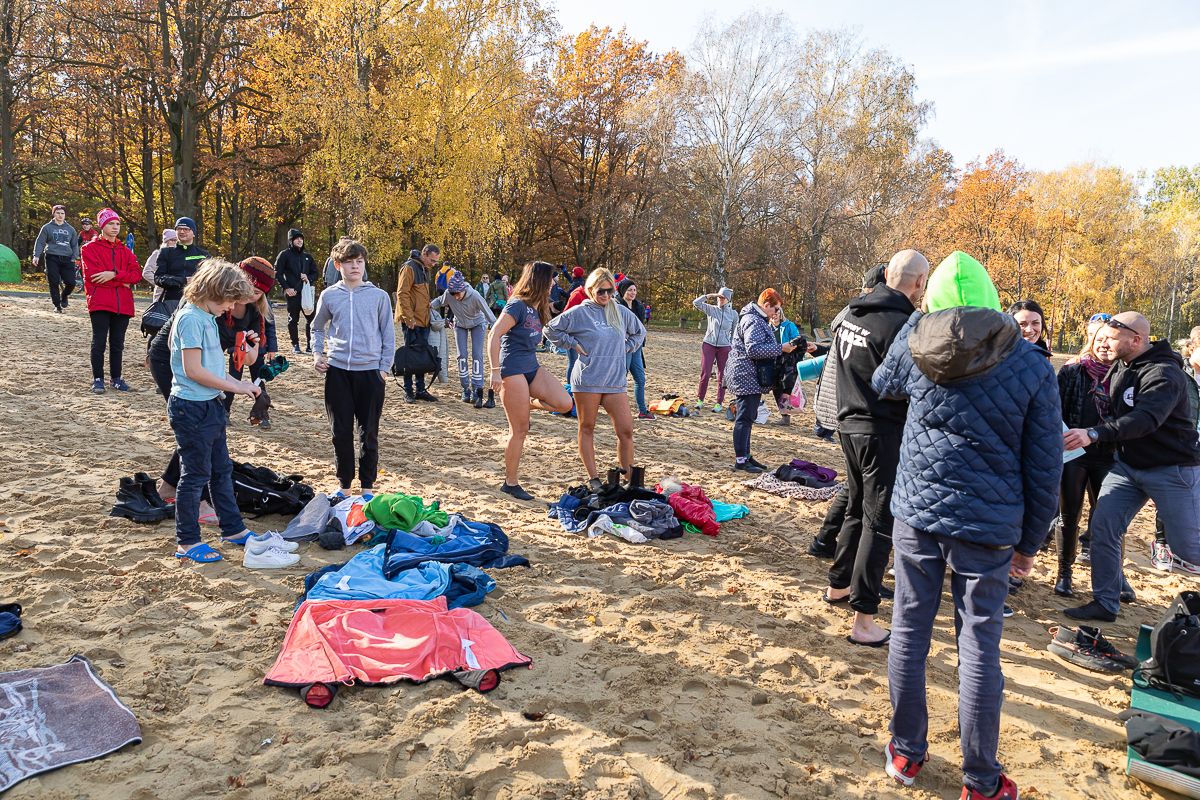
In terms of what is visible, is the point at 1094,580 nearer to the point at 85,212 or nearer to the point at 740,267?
the point at 740,267

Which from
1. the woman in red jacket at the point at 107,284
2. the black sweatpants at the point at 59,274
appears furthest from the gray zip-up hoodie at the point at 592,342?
Answer: the black sweatpants at the point at 59,274

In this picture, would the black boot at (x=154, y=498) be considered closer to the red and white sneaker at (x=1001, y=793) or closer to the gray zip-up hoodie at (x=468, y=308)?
the gray zip-up hoodie at (x=468, y=308)

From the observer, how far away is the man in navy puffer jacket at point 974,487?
8.16ft

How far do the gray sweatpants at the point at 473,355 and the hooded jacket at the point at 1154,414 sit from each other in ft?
25.6

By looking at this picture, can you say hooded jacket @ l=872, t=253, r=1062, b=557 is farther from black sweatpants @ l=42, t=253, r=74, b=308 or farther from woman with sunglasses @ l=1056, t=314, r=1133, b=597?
black sweatpants @ l=42, t=253, r=74, b=308

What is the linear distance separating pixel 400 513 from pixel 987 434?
388cm

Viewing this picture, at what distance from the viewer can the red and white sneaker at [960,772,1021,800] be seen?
8.45 ft

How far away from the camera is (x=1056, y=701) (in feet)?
11.4

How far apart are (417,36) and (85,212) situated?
22464 millimetres

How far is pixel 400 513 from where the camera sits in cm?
501

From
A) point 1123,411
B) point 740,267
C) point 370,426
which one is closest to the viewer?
point 1123,411

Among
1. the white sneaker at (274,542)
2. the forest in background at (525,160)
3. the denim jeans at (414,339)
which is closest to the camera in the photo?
the white sneaker at (274,542)

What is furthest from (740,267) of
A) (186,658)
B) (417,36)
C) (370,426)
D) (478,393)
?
(186,658)

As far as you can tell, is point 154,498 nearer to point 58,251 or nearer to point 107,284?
point 107,284
